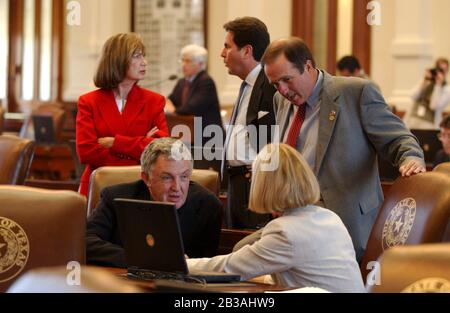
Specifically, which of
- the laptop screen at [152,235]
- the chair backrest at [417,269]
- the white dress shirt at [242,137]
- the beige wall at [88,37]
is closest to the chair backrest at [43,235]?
the laptop screen at [152,235]

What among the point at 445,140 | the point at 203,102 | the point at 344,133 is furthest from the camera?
the point at 203,102

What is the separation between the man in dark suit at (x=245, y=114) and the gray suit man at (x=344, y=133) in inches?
25.1

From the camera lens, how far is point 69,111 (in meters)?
12.0

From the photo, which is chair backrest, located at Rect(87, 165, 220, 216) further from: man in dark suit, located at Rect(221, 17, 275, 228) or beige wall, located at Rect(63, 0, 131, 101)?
beige wall, located at Rect(63, 0, 131, 101)

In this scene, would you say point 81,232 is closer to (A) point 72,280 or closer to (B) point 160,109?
(A) point 72,280

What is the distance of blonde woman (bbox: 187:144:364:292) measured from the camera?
2.96 meters

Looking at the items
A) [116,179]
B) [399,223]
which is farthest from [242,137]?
[399,223]

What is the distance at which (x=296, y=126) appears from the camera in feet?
12.6

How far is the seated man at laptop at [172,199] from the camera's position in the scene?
3512 mm

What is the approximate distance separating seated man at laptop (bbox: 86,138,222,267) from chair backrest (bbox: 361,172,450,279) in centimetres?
55

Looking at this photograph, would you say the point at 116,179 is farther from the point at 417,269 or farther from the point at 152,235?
the point at 417,269

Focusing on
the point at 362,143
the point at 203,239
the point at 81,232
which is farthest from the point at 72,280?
the point at 362,143

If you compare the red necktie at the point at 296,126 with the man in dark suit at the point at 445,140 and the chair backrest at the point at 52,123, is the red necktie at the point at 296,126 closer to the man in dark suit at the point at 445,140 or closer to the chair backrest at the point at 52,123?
the man in dark suit at the point at 445,140

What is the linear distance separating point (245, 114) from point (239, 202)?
0.38 meters
